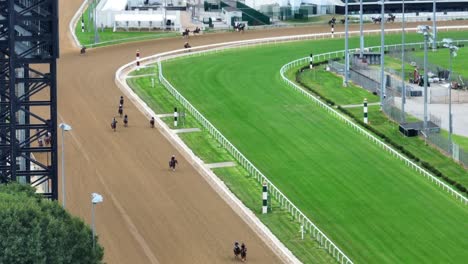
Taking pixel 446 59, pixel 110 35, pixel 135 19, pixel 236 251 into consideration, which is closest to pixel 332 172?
pixel 236 251

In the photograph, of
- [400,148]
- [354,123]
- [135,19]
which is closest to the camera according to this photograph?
[400,148]

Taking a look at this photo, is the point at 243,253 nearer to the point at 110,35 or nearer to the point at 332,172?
the point at 332,172

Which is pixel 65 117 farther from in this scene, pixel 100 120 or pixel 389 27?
pixel 389 27

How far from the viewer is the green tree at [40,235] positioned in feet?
147

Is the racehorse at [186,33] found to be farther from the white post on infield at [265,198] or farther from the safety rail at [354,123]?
the white post on infield at [265,198]

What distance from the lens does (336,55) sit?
105938mm

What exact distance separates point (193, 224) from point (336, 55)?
4940 cm

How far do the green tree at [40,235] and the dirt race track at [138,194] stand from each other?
6536 millimetres

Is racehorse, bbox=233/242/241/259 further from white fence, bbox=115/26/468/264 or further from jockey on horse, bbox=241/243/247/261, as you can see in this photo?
white fence, bbox=115/26/468/264

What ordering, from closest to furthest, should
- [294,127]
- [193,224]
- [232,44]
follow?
[193,224]
[294,127]
[232,44]

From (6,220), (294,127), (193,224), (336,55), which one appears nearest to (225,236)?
(193,224)

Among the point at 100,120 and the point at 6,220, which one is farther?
the point at 100,120

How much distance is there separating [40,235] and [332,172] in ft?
78.6

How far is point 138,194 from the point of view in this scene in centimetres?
6291
